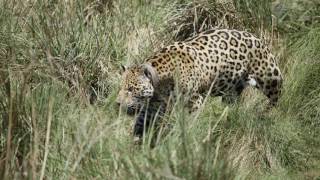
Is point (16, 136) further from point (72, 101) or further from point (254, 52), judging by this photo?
point (254, 52)

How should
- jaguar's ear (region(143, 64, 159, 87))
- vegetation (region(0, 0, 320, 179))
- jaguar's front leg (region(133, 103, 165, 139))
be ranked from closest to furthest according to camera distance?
vegetation (region(0, 0, 320, 179)) < jaguar's front leg (region(133, 103, 165, 139)) < jaguar's ear (region(143, 64, 159, 87))

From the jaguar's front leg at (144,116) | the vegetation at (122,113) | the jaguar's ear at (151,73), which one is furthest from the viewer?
the jaguar's ear at (151,73)

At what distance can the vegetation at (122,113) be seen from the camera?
457 cm

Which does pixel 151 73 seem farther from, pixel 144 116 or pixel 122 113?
pixel 122 113

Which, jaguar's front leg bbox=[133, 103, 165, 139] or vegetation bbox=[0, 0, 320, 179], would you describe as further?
jaguar's front leg bbox=[133, 103, 165, 139]

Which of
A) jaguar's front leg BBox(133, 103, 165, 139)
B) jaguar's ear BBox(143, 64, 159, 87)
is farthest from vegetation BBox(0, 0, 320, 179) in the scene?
jaguar's ear BBox(143, 64, 159, 87)

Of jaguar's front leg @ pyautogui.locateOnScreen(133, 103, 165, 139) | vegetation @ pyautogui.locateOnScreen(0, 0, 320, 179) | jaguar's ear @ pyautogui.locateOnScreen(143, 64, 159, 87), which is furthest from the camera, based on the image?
jaguar's ear @ pyautogui.locateOnScreen(143, 64, 159, 87)

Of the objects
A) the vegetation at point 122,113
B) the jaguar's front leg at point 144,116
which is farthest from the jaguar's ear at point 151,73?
the vegetation at point 122,113

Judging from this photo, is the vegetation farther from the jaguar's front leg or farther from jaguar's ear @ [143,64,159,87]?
jaguar's ear @ [143,64,159,87]

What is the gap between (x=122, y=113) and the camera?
232 inches

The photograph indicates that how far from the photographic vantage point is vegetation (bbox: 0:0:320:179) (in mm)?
4570

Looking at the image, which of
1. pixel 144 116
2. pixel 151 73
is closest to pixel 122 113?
pixel 144 116

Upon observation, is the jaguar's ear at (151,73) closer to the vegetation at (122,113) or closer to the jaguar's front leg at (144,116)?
the jaguar's front leg at (144,116)

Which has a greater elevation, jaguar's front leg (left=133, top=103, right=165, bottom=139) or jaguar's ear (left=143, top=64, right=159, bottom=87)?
jaguar's ear (left=143, top=64, right=159, bottom=87)
